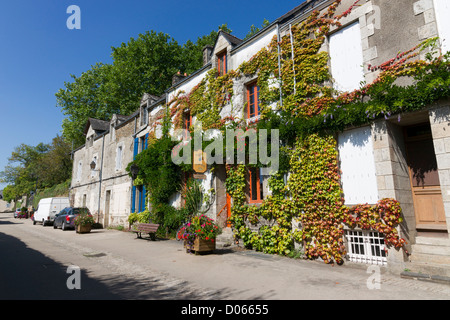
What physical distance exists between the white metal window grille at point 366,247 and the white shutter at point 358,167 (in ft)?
2.47

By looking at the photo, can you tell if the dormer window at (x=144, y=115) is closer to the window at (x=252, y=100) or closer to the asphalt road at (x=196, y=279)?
the window at (x=252, y=100)

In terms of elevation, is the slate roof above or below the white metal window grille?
above

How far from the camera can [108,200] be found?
18562 mm

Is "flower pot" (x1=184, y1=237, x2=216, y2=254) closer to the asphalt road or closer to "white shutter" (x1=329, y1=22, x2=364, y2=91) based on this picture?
the asphalt road

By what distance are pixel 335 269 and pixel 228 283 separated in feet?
8.60

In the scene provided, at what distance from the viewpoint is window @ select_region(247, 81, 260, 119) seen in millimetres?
9580

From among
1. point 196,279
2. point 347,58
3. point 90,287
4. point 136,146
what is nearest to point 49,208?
point 136,146

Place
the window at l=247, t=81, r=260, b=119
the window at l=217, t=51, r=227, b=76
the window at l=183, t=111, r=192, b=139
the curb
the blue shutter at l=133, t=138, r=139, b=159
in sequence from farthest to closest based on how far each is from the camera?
the blue shutter at l=133, t=138, r=139, b=159 → the window at l=183, t=111, r=192, b=139 → the window at l=217, t=51, r=227, b=76 → the window at l=247, t=81, r=260, b=119 → the curb

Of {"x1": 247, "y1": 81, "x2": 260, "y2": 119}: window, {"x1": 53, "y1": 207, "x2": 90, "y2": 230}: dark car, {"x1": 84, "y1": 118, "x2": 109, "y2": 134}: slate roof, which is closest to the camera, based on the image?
{"x1": 247, "y1": 81, "x2": 260, "y2": 119}: window

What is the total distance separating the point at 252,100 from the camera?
9.84 meters

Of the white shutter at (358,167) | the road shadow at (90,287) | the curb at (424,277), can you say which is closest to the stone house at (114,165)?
the road shadow at (90,287)

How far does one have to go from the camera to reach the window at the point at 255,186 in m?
8.88

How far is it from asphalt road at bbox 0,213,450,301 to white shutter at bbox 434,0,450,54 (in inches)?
189

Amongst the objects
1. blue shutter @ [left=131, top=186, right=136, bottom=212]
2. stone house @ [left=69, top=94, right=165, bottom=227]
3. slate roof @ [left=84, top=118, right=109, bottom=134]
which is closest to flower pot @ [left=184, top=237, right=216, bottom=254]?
stone house @ [left=69, top=94, right=165, bottom=227]
